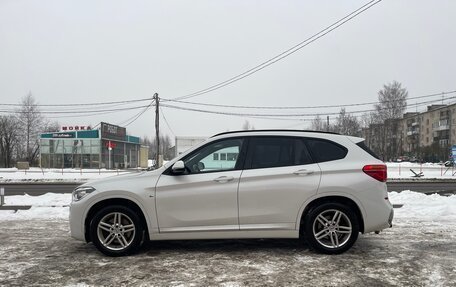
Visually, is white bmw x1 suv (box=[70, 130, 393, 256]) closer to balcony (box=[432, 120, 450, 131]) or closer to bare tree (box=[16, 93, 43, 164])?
bare tree (box=[16, 93, 43, 164])

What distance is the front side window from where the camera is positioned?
5855mm

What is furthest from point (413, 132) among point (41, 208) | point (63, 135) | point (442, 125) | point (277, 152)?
point (277, 152)

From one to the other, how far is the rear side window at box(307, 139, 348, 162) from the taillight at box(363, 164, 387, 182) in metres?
0.38

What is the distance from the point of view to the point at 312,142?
6.02m

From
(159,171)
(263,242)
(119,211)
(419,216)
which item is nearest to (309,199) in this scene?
(263,242)

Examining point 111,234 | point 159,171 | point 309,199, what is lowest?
point 111,234

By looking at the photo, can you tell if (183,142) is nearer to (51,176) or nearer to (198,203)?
(51,176)


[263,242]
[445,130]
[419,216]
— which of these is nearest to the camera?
[263,242]

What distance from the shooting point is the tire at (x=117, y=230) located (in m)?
5.71

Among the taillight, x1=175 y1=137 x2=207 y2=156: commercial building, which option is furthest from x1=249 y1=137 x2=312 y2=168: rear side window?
x1=175 y1=137 x2=207 y2=156: commercial building

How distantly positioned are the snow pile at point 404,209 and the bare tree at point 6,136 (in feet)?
178

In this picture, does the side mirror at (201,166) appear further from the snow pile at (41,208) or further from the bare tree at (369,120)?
the bare tree at (369,120)

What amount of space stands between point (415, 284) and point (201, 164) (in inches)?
121

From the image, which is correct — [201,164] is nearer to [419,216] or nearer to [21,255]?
[21,255]
